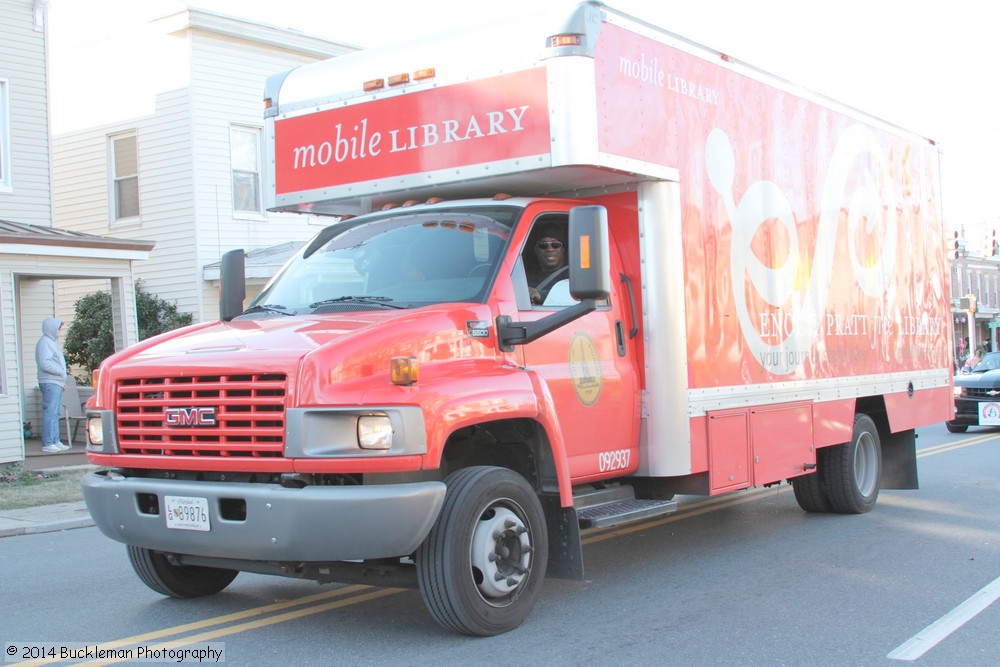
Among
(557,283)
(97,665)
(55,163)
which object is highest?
(55,163)

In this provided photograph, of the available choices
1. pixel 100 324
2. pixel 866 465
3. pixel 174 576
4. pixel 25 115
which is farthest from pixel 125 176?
pixel 174 576

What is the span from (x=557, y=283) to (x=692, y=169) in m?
1.45

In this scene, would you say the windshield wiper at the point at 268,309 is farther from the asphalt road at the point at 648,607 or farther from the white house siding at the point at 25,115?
the white house siding at the point at 25,115

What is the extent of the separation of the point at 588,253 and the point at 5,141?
13.7 m

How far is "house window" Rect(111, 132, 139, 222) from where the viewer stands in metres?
20.6

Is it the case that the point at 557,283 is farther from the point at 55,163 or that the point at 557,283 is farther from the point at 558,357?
the point at 55,163

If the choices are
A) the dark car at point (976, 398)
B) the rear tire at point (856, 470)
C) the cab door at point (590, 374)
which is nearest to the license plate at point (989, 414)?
the dark car at point (976, 398)

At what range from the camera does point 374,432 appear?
16.4 ft

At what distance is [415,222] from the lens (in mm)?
6520

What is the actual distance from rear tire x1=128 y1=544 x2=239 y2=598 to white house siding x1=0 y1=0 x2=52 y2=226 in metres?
11.7

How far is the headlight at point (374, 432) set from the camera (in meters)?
4.98

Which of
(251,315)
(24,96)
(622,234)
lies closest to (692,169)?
(622,234)

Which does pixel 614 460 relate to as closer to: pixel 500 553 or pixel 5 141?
pixel 500 553

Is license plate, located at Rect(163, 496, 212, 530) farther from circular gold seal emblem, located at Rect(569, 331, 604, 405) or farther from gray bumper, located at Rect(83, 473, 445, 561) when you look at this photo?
circular gold seal emblem, located at Rect(569, 331, 604, 405)
